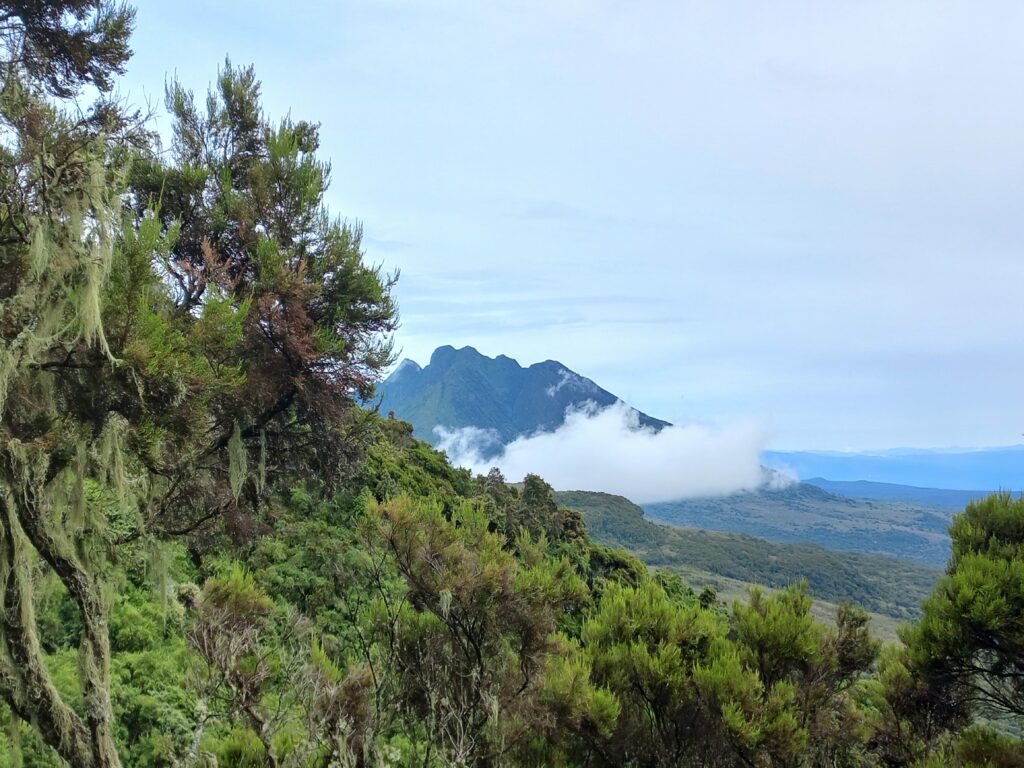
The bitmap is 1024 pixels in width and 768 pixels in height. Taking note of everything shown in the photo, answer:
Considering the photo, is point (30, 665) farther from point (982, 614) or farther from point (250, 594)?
point (982, 614)

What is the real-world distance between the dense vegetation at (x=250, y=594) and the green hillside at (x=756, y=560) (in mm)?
124857

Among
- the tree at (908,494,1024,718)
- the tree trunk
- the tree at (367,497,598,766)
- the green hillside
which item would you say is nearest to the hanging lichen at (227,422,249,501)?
the tree at (367,497,598,766)

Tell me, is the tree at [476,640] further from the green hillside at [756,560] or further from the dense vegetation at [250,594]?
the green hillside at [756,560]

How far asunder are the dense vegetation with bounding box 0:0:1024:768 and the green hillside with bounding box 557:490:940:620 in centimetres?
12486

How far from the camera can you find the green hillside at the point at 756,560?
13325cm

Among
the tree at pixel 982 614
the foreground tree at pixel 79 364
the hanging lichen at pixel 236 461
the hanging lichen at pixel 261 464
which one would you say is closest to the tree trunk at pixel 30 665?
the foreground tree at pixel 79 364

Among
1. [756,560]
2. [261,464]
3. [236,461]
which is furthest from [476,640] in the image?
[756,560]

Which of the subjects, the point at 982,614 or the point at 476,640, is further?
the point at 476,640

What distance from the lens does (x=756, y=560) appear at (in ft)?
494

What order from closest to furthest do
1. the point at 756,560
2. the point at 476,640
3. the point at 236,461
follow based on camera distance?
the point at 476,640 < the point at 236,461 < the point at 756,560

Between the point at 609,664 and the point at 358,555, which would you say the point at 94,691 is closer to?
the point at 609,664

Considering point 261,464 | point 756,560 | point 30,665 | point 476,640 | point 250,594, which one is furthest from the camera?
point 756,560

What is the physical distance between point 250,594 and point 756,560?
543 ft

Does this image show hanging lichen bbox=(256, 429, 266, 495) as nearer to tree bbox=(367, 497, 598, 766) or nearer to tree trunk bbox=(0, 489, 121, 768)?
tree bbox=(367, 497, 598, 766)
